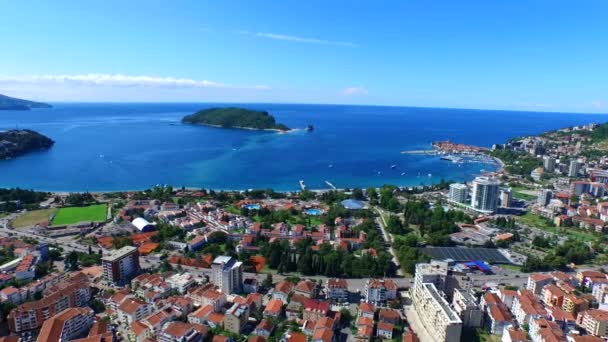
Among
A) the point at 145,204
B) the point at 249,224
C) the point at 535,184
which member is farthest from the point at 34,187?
the point at 535,184

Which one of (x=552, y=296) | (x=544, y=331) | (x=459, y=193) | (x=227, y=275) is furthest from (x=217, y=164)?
(x=544, y=331)

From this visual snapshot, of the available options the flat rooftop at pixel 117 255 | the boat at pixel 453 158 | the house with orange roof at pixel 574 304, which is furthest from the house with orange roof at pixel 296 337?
the boat at pixel 453 158

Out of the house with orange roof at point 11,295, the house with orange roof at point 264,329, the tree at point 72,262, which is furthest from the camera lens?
the tree at point 72,262

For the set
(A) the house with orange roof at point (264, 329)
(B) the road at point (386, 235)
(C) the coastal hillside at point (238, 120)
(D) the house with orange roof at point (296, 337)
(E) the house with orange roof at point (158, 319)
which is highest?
(C) the coastal hillside at point (238, 120)

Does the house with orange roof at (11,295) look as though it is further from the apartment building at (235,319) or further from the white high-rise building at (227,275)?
the apartment building at (235,319)

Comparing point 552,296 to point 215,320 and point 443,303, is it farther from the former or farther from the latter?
point 215,320

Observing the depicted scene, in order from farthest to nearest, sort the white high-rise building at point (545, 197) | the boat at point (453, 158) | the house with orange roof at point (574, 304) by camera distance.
Result: 1. the boat at point (453, 158)
2. the white high-rise building at point (545, 197)
3. the house with orange roof at point (574, 304)

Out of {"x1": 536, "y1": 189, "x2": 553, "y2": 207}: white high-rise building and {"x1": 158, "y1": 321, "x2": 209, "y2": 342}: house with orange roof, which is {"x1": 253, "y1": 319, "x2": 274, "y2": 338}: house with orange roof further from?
{"x1": 536, "y1": 189, "x2": 553, "y2": 207}: white high-rise building
